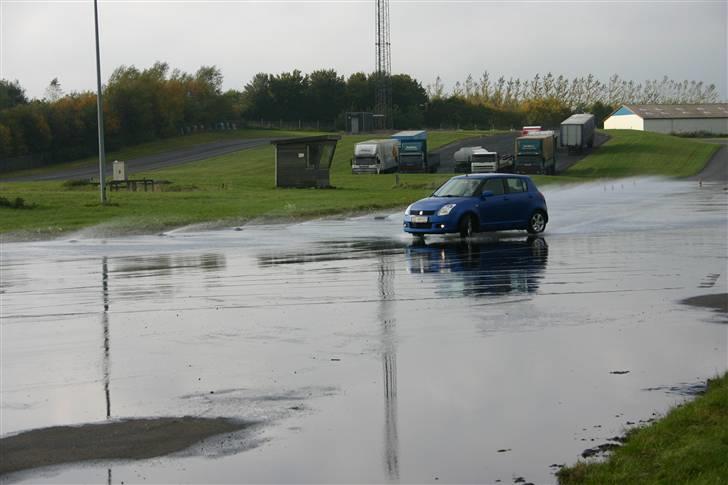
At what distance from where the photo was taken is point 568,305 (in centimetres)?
1470

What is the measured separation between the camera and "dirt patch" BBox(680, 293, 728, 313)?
567 inches

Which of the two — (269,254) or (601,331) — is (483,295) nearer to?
(601,331)

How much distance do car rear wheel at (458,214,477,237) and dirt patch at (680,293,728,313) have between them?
1060 cm

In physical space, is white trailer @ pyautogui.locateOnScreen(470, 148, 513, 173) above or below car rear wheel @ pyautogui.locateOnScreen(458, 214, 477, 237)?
above

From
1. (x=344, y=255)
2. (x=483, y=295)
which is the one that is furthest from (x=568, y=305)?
(x=344, y=255)

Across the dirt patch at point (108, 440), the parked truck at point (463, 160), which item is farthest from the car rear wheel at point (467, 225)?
the parked truck at point (463, 160)

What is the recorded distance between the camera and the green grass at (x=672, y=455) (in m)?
6.80

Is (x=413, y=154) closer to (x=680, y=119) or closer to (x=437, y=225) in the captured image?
(x=437, y=225)

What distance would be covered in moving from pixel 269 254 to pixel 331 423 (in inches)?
573

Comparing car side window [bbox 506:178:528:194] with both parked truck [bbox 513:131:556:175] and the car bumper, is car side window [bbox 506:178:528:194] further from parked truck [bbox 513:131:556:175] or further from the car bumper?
parked truck [bbox 513:131:556:175]

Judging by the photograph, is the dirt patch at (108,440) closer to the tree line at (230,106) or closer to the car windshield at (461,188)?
the car windshield at (461,188)

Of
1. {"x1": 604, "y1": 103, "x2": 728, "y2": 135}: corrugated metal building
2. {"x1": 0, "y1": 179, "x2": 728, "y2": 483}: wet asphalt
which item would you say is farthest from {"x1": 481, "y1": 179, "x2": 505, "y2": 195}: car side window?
{"x1": 604, "y1": 103, "x2": 728, "y2": 135}: corrugated metal building

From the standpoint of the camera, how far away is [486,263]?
2034 cm

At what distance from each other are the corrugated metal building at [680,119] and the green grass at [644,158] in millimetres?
37268
